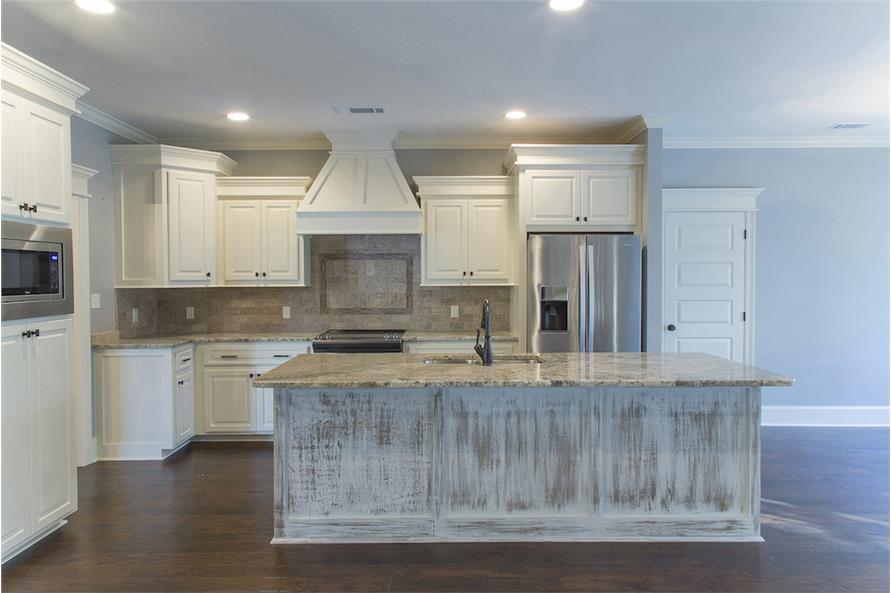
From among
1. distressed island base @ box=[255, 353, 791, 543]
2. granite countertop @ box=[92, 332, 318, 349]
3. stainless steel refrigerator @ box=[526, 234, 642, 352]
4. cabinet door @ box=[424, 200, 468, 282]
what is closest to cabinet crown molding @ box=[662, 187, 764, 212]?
stainless steel refrigerator @ box=[526, 234, 642, 352]

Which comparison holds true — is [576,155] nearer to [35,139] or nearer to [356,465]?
[356,465]

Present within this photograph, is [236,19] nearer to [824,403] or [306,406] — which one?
[306,406]

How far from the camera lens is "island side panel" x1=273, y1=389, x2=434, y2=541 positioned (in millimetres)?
2742

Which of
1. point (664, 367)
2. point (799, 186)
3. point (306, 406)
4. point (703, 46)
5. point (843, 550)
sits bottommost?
point (843, 550)

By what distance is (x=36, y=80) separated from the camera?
2613 mm

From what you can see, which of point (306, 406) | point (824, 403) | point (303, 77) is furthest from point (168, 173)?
point (824, 403)

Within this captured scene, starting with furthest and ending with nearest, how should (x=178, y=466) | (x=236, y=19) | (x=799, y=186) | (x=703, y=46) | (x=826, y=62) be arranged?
(x=799, y=186) < (x=178, y=466) < (x=826, y=62) < (x=703, y=46) < (x=236, y=19)

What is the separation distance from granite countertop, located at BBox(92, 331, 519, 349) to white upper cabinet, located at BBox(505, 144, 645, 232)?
3.65ft

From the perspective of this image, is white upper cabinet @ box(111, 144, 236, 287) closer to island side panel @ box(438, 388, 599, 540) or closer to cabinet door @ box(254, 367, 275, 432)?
cabinet door @ box(254, 367, 275, 432)

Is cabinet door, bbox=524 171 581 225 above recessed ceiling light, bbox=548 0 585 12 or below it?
below

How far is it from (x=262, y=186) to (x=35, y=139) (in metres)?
2.20

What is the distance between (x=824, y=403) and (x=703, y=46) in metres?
3.93

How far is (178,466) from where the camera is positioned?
3.96 m

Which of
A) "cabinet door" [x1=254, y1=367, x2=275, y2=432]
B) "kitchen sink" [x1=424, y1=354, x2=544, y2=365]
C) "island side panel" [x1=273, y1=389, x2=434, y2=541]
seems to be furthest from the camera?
"cabinet door" [x1=254, y1=367, x2=275, y2=432]
